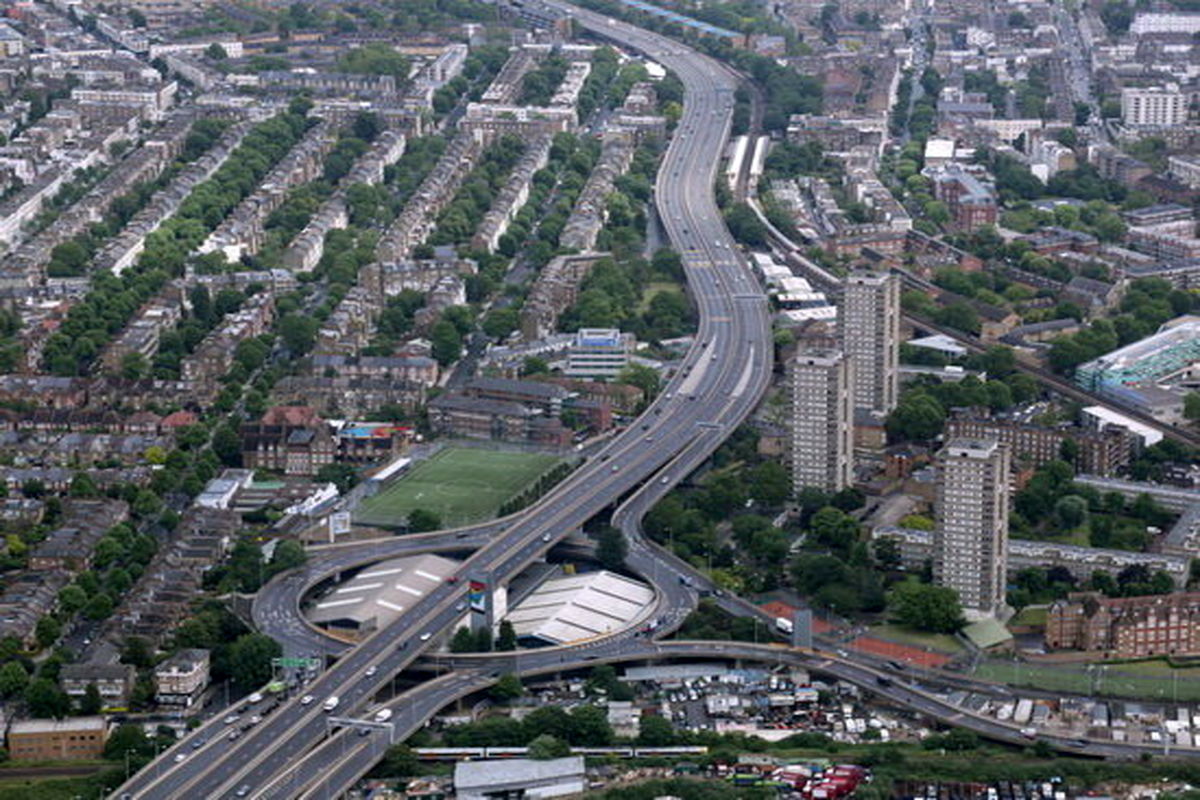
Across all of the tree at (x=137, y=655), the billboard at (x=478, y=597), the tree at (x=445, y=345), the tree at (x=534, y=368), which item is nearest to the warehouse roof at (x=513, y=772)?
the billboard at (x=478, y=597)

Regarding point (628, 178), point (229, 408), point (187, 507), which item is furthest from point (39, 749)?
point (628, 178)

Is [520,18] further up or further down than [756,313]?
further up

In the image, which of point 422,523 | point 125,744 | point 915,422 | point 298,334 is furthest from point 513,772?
point 298,334

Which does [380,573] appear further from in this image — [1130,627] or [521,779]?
[1130,627]

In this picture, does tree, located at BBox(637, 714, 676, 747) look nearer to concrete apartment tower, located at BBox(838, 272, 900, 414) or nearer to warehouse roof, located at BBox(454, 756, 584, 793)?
warehouse roof, located at BBox(454, 756, 584, 793)

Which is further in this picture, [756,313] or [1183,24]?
[1183,24]

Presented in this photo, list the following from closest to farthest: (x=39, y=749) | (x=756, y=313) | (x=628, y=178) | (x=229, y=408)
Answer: (x=39, y=749), (x=229, y=408), (x=756, y=313), (x=628, y=178)

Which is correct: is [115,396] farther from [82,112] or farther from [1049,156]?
[1049,156]
